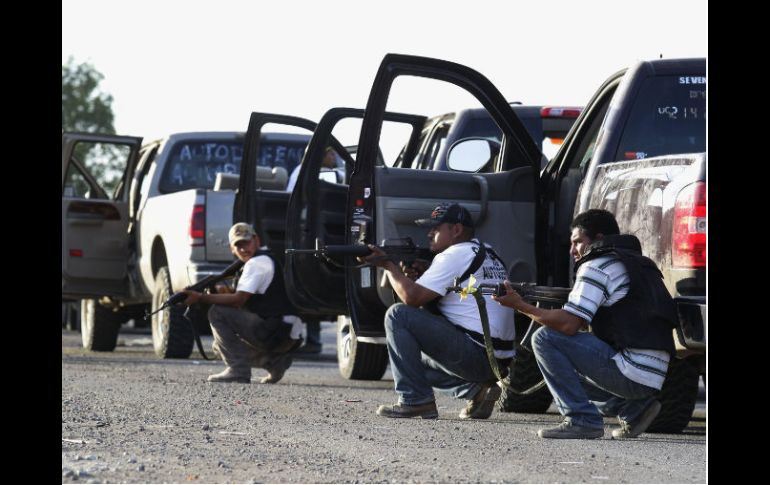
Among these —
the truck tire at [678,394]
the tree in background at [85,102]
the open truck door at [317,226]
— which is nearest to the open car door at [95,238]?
the open truck door at [317,226]

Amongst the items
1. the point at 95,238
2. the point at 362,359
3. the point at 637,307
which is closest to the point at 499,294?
the point at 637,307

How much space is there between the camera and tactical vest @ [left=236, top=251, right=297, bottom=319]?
11.8m

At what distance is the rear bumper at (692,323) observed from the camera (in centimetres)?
731

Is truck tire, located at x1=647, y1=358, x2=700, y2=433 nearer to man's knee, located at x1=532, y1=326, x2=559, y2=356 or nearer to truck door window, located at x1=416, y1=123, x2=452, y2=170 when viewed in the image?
man's knee, located at x1=532, y1=326, x2=559, y2=356

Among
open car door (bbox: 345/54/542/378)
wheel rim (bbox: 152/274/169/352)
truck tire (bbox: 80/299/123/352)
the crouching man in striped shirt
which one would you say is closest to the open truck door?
open car door (bbox: 345/54/542/378)

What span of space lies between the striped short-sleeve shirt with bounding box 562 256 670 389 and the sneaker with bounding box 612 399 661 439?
0.52 ft

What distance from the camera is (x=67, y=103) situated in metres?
58.7

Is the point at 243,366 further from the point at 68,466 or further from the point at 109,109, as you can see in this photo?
the point at 109,109

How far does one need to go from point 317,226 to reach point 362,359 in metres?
1.39

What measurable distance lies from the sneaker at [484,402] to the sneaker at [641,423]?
44.9 inches

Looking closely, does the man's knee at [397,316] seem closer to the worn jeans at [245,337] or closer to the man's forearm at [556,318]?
the man's forearm at [556,318]
